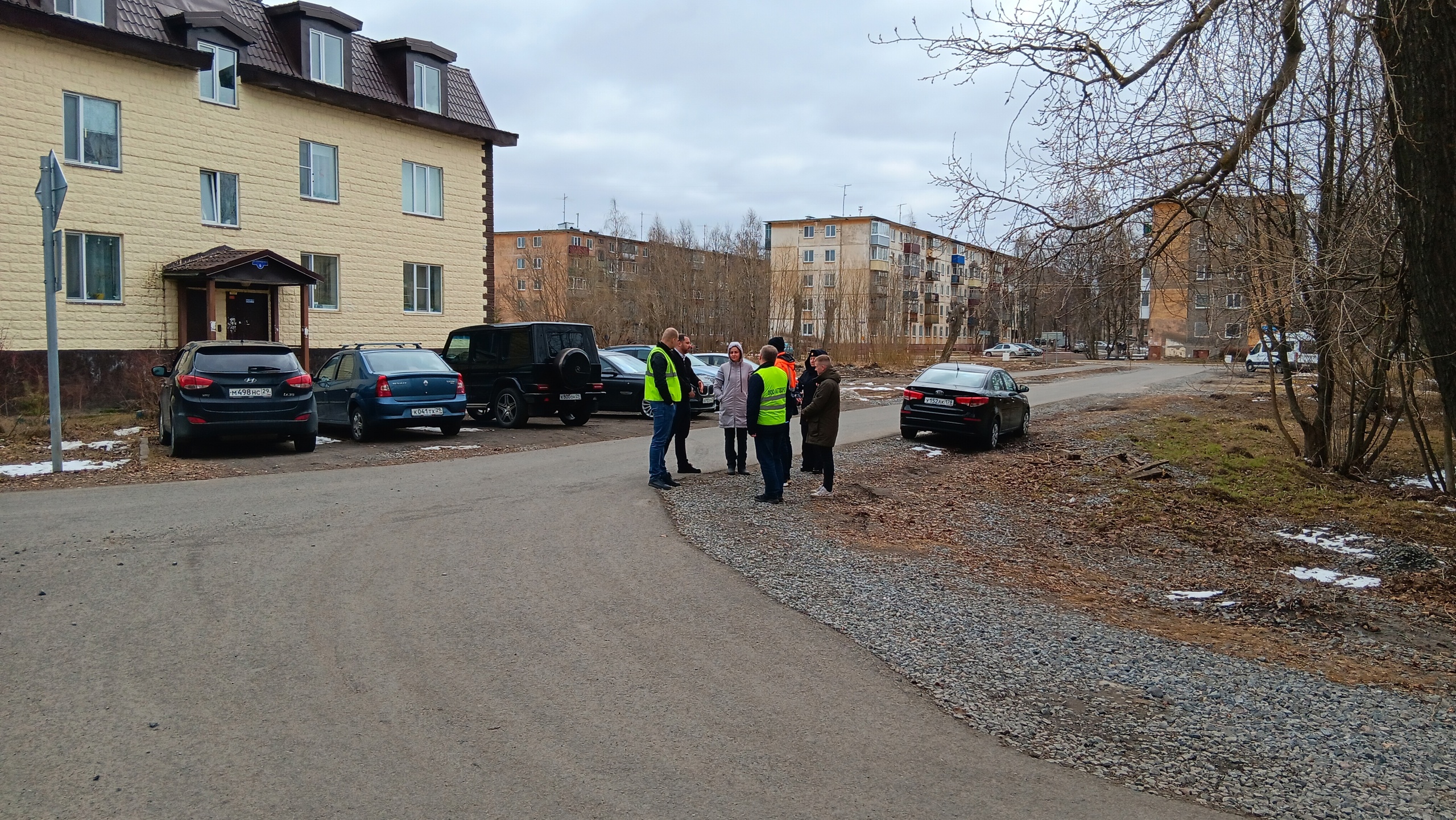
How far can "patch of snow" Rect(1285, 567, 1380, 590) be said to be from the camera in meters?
8.52

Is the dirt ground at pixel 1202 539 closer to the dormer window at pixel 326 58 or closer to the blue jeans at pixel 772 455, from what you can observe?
the blue jeans at pixel 772 455

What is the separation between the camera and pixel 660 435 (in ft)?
39.3

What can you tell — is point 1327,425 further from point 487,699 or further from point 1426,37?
point 487,699

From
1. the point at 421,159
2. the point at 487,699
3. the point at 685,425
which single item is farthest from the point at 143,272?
the point at 487,699

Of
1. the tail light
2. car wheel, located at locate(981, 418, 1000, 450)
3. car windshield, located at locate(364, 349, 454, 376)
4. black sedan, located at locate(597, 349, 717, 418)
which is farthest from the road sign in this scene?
car wheel, located at locate(981, 418, 1000, 450)

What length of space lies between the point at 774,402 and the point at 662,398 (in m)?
1.54

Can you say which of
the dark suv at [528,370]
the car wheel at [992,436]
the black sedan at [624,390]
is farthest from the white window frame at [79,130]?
the car wheel at [992,436]

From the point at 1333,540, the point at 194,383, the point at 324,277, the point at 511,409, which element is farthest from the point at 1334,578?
the point at 324,277

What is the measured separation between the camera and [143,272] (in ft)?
72.8

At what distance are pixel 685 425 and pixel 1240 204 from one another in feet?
26.3

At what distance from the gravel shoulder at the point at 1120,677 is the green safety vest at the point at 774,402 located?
5.35 ft

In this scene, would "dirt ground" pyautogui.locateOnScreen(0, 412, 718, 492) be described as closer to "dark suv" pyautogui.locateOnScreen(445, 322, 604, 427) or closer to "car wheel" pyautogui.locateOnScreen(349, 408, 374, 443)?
"car wheel" pyautogui.locateOnScreen(349, 408, 374, 443)

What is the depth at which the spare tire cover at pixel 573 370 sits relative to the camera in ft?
61.8

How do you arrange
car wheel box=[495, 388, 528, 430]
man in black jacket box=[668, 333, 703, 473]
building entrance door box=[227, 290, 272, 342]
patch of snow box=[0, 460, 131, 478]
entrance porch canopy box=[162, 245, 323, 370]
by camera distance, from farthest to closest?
building entrance door box=[227, 290, 272, 342]
entrance porch canopy box=[162, 245, 323, 370]
car wheel box=[495, 388, 528, 430]
patch of snow box=[0, 460, 131, 478]
man in black jacket box=[668, 333, 703, 473]
